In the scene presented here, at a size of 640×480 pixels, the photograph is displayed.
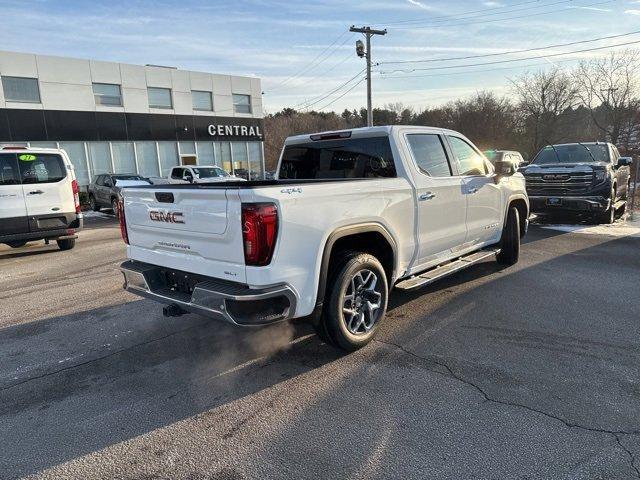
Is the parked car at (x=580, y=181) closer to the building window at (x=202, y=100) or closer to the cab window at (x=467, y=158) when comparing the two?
the cab window at (x=467, y=158)

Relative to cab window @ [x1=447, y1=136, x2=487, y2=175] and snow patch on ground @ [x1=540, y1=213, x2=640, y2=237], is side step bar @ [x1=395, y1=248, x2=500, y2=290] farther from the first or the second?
snow patch on ground @ [x1=540, y1=213, x2=640, y2=237]

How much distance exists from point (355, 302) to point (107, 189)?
1751 centimetres

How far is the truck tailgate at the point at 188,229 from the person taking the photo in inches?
131

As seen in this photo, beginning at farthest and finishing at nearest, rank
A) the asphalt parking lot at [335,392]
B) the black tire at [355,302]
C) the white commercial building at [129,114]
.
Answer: the white commercial building at [129,114] → the black tire at [355,302] → the asphalt parking lot at [335,392]

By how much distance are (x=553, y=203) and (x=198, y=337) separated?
9433mm

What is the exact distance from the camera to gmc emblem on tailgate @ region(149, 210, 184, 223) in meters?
3.73

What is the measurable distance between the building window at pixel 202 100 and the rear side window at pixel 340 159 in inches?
1015

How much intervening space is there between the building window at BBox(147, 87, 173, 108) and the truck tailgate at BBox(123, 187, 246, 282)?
25528mm

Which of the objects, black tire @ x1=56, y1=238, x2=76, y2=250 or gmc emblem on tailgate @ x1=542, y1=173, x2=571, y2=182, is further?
gmc emblem on tailgate @ x1=542, y1=173, x2=571, y2=182

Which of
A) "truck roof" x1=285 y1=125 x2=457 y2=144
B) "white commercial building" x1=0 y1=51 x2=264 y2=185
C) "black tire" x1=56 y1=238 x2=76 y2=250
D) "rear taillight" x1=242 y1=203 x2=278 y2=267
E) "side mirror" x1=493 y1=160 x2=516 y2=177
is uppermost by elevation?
"white commercial building" x1=0 y1=51 x2=264 y2=185

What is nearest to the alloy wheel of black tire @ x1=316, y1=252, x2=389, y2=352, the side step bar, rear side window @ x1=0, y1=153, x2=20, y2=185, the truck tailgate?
black tire @ x1=316, y1=252, x2=389, y2=352

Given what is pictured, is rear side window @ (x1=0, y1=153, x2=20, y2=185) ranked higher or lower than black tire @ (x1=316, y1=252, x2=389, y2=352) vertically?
higher

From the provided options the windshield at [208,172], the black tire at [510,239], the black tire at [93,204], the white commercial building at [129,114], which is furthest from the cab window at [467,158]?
the white commercial building at [129,114]

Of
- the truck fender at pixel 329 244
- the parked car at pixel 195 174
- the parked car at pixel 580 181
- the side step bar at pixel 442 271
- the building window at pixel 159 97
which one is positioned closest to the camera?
the truck fender at pixel 329 244
